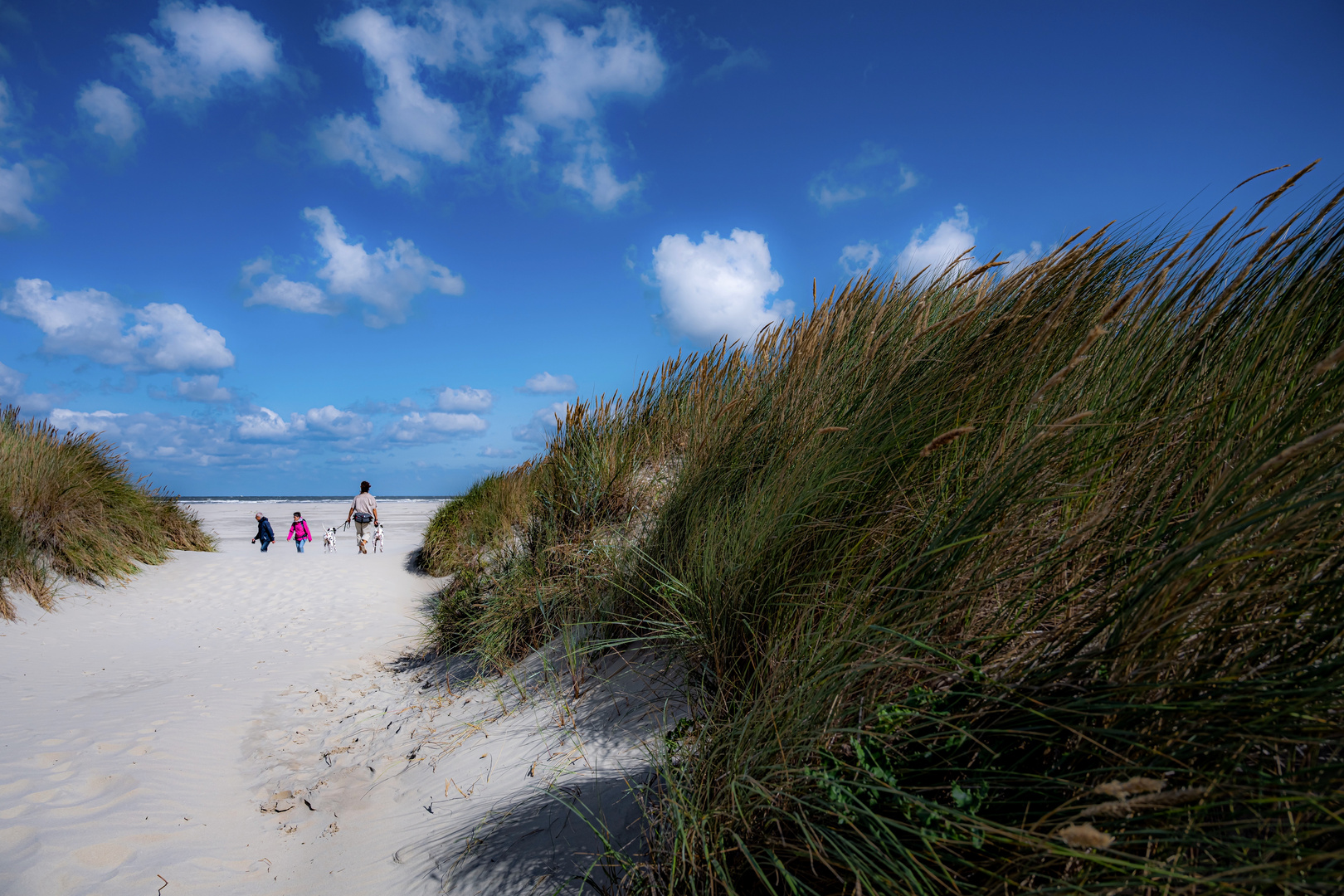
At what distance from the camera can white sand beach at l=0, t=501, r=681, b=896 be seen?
2.30 meters

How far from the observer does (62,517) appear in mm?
8203

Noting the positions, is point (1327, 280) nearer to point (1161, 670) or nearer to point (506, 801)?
point (1161, 670)

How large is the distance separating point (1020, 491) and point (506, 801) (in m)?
2.28

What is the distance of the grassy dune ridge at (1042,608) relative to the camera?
101 centimetres

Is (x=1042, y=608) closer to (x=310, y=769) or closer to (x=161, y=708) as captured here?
(x=310, y=769)

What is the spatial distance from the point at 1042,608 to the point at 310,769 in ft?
13.8

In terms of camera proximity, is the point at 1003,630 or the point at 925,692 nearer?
the point at 925,692

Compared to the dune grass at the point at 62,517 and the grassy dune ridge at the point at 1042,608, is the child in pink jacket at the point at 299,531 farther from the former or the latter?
the grassy dune ridge at the point at 1042,608

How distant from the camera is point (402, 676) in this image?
520 cm

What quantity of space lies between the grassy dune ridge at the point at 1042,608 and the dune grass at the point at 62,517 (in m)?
9.34

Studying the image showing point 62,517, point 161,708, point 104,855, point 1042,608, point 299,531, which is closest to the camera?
point 1042,608

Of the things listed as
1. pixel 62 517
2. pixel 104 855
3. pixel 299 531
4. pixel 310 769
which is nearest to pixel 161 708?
pixel 310 769

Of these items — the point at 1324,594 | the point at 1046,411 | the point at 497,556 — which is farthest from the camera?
the point at 497,556

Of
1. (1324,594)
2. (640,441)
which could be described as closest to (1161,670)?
(1324,594)
